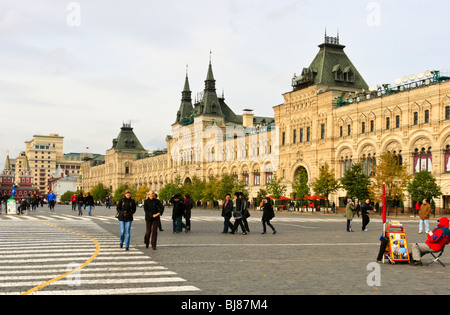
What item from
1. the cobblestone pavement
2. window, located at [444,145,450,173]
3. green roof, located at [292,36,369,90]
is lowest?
the cobblestone pavement

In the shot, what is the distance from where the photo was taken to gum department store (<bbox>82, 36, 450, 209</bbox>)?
186 feet

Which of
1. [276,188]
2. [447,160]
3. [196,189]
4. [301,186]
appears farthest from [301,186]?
[196,189]

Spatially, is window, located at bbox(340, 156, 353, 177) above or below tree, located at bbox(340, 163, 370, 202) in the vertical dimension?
above

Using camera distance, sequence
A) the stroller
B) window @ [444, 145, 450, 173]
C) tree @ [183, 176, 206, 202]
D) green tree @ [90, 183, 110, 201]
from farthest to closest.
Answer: green tree @ [90, 183, 110, 201], tree @ [183, 176, 206, 202], window @ [444, 145, 450, 173], the stroller

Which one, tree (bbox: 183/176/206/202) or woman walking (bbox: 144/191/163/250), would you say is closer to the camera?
woman walking (bbox: 144/191/163/250)

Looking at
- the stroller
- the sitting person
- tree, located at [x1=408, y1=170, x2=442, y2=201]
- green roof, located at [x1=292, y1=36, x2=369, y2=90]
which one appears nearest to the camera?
the sitting person

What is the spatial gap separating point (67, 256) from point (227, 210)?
10784 millimetres

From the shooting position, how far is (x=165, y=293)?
961cm

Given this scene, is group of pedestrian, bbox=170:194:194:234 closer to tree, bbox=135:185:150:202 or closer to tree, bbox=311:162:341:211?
tree, bbox=311:162:341:211

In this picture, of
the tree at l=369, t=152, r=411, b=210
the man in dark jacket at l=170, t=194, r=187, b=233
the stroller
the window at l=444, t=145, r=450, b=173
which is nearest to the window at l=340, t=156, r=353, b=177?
the tree at l=369, t=152, r=411, b=210

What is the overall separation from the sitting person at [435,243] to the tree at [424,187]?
39.0 m

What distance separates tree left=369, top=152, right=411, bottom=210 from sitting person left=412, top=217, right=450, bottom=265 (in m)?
41.6

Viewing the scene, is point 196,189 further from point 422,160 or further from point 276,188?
point 422,160
